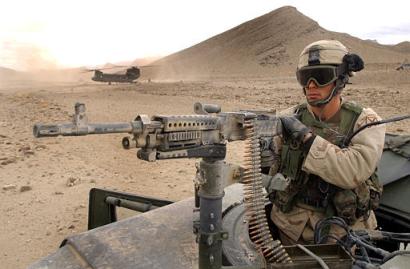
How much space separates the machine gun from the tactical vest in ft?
2.01

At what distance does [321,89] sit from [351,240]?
1051 millimetres

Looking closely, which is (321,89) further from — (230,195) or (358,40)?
(358,40)

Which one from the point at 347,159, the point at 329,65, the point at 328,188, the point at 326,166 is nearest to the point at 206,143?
the point at 326,166

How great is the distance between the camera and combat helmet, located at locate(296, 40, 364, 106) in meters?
3.43

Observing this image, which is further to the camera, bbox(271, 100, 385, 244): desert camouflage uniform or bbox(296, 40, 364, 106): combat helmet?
bbox(296, 40, 364, 106): combat helmet

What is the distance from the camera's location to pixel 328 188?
3.35m

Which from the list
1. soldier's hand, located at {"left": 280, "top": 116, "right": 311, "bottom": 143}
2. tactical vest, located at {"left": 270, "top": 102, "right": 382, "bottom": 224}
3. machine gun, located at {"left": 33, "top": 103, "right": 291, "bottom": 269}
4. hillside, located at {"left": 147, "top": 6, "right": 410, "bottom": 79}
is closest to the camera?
machine gun, located at {"left": 33, "top": 103, "right": 291, "bottom": 269}

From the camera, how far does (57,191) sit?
301 inches

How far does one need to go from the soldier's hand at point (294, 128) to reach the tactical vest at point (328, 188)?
0.79ft

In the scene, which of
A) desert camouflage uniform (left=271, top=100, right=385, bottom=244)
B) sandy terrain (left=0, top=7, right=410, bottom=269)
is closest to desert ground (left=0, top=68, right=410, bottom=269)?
sandy terrain (left=0, top=7, right=410, bottom=269)

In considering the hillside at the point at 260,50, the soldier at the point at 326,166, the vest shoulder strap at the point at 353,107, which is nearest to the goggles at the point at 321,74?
the soldier at the point at 326,166

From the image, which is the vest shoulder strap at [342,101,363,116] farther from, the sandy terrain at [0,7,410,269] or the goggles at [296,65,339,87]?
the sandy terrain at [0,7,410,269]

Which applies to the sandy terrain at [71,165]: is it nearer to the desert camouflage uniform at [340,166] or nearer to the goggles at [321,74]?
the desert camouflage uniform at [340,166]

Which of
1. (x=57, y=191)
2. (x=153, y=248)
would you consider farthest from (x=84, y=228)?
(x=153, y=248)
